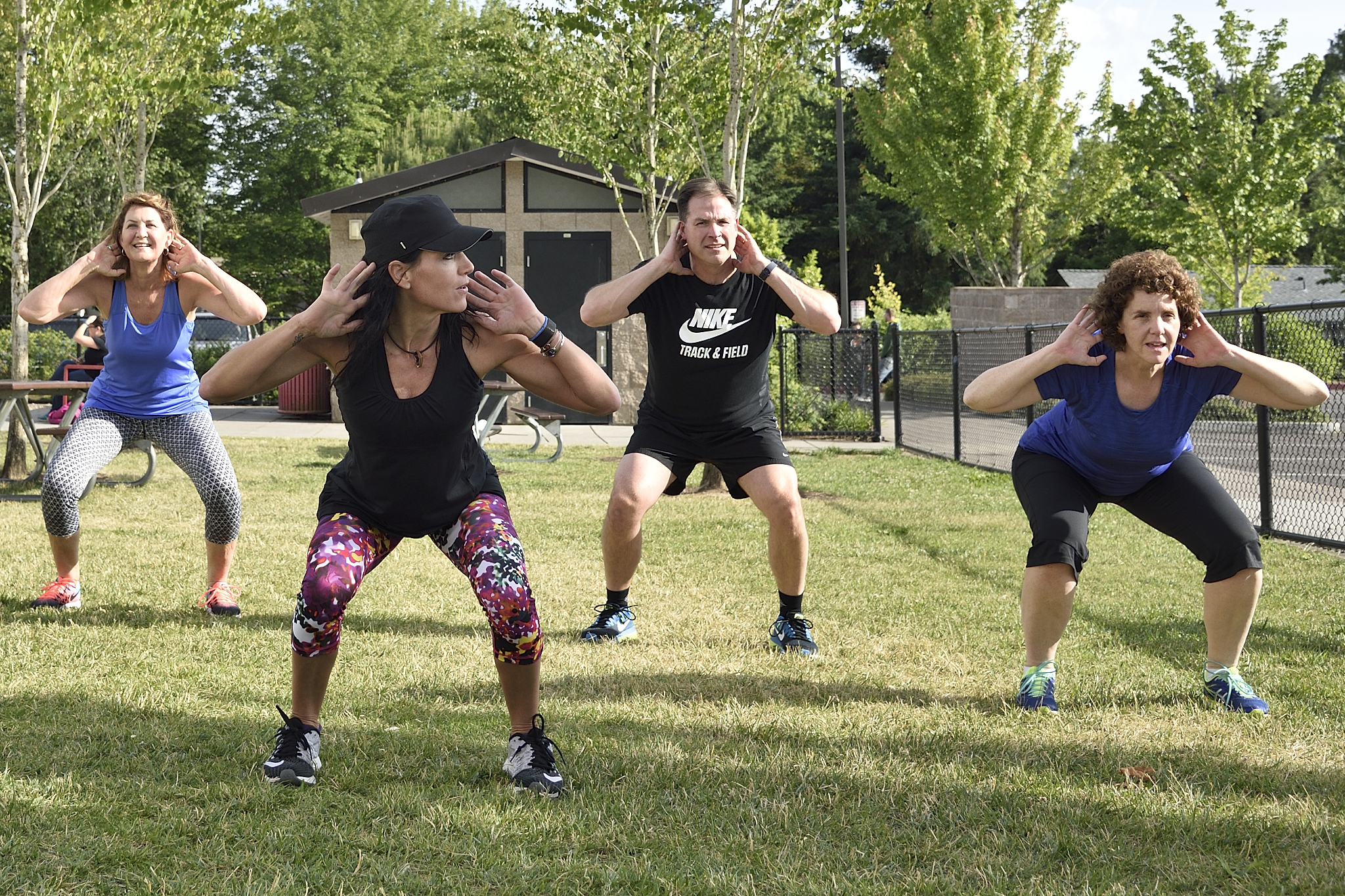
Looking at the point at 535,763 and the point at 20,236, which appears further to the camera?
the point at 20,236

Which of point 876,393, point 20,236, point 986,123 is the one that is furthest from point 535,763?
point 986,123

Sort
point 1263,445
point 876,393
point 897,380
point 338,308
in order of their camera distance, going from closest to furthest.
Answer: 1. point 338,308
2. point 1263,445
3. point 897,380
4. point 876,393

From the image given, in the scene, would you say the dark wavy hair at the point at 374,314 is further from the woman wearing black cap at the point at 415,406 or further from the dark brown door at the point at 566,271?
the dark brown door at the point at 566,271

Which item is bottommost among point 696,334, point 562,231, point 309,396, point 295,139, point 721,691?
point 721,691

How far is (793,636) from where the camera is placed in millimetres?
5422

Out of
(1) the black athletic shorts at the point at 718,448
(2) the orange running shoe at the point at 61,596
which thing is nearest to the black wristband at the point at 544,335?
(1) the black athletic shorts at the point at 718,448

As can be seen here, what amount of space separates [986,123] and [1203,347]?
24779 mm

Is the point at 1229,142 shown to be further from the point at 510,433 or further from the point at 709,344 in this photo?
the point at 709,344

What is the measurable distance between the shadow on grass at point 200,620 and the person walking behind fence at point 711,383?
0.76 m

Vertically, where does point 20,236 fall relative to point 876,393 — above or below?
above

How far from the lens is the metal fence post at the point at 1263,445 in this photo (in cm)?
827

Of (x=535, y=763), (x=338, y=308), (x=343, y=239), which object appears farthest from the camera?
(x=343, y=239)

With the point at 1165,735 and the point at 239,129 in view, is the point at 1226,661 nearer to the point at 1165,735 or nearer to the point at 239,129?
the point at 1165,735

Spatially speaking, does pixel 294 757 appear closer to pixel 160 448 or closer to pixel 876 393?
pixel 160 448
